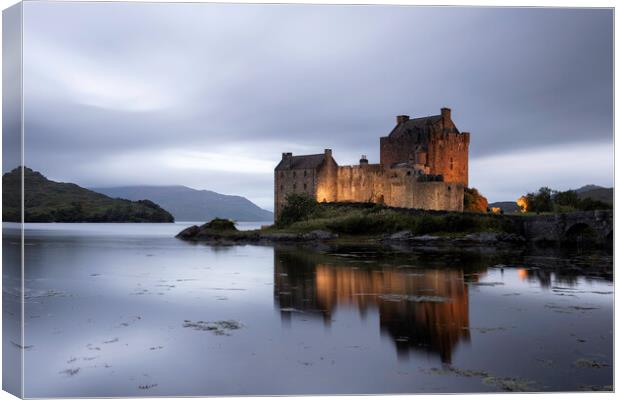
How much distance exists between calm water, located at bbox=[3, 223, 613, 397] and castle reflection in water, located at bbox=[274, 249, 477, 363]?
4 centimetres

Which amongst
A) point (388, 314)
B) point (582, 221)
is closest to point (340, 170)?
point (582, 221)

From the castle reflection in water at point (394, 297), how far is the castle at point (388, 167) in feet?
83.1

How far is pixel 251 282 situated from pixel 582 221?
2048cm

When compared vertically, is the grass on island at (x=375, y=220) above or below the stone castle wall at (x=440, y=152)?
below

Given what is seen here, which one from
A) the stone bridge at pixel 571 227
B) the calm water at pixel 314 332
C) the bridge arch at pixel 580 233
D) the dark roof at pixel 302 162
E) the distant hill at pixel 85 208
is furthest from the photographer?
the distant hill at pixel 85 208

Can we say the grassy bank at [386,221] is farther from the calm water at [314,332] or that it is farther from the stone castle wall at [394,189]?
the calm water at [314,332]

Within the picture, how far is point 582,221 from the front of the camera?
29.5m

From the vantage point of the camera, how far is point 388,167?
4556 centimetres

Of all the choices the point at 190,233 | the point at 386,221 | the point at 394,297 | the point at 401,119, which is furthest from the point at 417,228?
the point at 394,297

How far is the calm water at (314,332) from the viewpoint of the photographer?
257 inches

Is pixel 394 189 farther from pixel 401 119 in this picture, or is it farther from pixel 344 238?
pixel 401 119

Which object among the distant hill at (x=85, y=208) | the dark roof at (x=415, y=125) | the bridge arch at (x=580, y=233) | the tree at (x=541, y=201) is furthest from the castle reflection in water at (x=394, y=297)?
the distant hill at (x=85, y=208)

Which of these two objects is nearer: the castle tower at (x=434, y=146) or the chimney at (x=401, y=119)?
the castle tower at (x=434, y=146)

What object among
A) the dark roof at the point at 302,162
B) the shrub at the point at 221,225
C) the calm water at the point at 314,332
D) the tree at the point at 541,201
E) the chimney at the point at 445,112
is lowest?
the calm water at the point at 314,332
